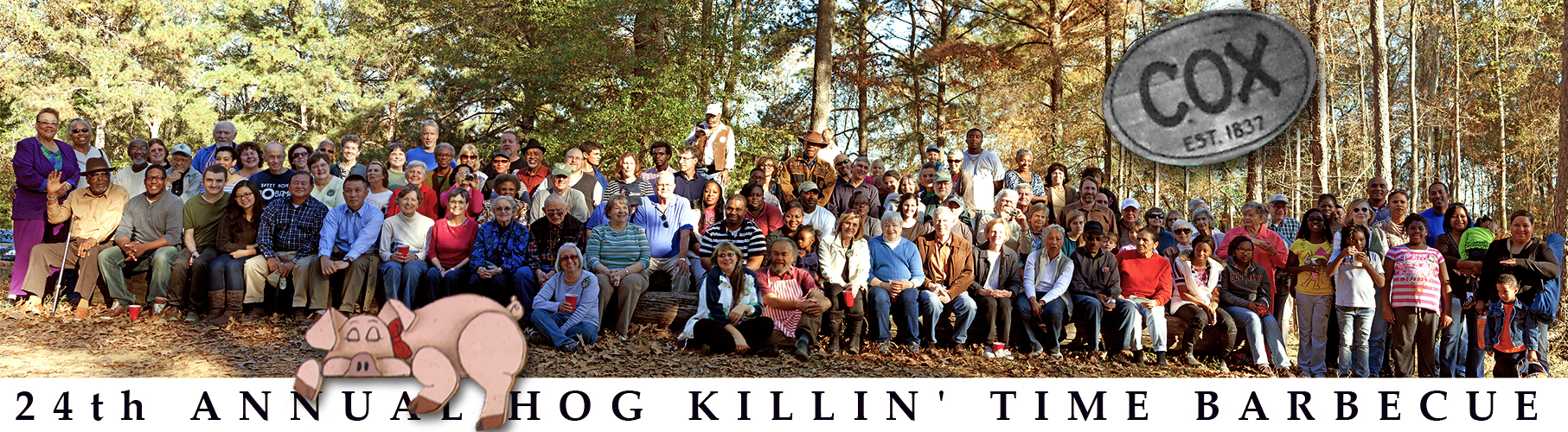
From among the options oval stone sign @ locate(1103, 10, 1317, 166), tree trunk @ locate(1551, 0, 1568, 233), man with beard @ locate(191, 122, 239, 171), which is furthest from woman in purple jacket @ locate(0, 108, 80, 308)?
tree trunk @ locate(1551, 0, 1568, 233)

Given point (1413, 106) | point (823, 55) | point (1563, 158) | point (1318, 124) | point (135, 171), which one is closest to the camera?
point (135, 171)

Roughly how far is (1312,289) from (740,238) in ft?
13.5

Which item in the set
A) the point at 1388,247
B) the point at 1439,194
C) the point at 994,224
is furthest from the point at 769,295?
the point at 1439,194

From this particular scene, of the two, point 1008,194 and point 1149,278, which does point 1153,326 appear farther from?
point 1008,194

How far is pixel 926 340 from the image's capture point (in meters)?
6.86

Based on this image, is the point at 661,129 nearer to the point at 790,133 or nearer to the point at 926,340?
the point at 790,133

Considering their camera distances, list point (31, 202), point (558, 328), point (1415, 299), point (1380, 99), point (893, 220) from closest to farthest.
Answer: point (558, 328)
point (1415, 299)
point (893, 220)
point (31, 202)
point (1380, 99)

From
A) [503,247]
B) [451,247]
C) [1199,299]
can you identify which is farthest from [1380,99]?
[451,247]

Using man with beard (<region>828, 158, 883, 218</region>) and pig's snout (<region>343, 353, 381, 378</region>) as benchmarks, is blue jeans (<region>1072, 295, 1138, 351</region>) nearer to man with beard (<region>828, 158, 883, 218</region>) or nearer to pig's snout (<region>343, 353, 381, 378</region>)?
man with beard (<region>828, 158, 883, 218</region>)

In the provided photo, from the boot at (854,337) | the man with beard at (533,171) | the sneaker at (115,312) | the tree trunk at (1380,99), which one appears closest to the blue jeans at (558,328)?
the boot at (854,337)

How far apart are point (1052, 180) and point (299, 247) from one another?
6.23m

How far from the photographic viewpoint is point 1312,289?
6801mm

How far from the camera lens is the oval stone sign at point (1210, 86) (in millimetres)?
3053

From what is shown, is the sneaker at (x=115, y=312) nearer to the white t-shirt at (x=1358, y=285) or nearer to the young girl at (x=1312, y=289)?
the young girl at (x=1312, y=289)
